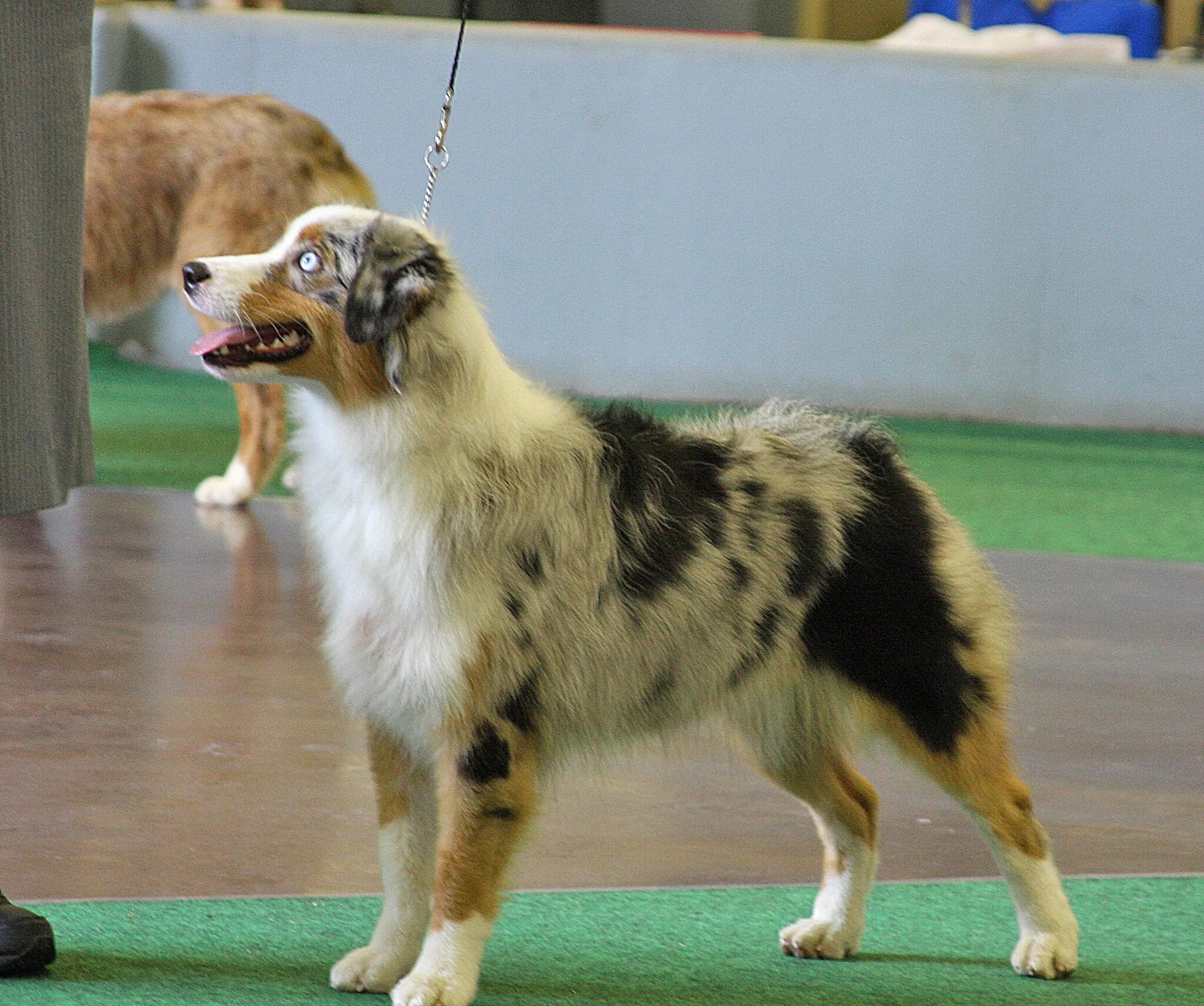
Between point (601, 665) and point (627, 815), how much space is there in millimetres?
935

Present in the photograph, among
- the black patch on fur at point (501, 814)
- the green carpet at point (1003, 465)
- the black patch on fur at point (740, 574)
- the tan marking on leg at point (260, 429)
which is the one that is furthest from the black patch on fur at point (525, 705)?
the tan marking on leg at point (260, 429)

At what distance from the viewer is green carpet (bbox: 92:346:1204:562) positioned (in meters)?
6.11

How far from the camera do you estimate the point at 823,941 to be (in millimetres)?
2686

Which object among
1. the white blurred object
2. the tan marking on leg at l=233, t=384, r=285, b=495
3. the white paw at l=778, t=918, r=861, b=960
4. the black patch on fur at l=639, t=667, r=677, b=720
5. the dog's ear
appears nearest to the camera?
the dog's ear

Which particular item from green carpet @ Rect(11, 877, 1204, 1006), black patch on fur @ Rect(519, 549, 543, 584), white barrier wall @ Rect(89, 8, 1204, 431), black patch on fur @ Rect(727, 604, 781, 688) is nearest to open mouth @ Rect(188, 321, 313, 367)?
black patch on fur @ Rect(519, 549, 543, 584)

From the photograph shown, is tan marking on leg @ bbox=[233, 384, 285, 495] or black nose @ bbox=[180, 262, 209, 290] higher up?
black nose @ bbox=[180, 262, 209, 290]

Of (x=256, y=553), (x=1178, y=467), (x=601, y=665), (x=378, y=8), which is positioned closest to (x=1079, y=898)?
(x=601, y=665)

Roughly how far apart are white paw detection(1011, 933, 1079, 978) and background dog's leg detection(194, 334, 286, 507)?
3790 mm

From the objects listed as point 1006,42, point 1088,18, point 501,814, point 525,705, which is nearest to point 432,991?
point 501,814

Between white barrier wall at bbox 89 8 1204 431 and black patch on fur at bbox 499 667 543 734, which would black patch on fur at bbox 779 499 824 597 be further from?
white barrier wall at bbox 89 8 1204 431

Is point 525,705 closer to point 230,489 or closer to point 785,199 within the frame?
point 230,489

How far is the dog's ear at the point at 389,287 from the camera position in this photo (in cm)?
230

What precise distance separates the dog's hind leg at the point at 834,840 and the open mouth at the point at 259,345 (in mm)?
967

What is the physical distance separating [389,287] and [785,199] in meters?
6.24
